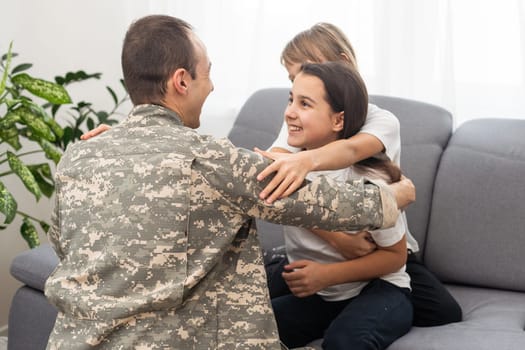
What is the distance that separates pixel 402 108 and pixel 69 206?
4.49 feet

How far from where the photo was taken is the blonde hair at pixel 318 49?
217cm

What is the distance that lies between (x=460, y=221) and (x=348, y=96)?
68 centimetres

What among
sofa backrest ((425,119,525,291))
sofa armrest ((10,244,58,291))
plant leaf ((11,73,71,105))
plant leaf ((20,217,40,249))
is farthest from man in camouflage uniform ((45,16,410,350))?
plant leaf ((20,217,40,249))

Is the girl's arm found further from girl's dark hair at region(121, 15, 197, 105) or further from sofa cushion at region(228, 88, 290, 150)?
sofa cushion at region(228, 88, 290, 150)

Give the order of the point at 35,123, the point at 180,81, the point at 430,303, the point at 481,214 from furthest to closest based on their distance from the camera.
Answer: the point at 35,123
the point at 481,214
the point at 430,303
the point at 180,81

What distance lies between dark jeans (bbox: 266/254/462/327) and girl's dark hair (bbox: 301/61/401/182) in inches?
12.9

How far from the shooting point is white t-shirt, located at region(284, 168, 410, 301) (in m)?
2.00

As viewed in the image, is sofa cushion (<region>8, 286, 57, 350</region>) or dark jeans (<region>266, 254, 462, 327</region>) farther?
sofa cushion (<region>8, 286, 57, 350</region>)

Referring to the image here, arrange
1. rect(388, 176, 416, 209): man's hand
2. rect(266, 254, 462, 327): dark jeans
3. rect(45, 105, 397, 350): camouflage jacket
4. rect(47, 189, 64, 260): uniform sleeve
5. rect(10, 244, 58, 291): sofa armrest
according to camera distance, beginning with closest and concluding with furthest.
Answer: rect(45, 105, 397, 350): camouflage jacket < rect(47, 189, 64, 260): uniform sleeve < rect(388, 176, 416, 209): man's hand < rect(266, 254, 462, 327): dark jeans < rect(10, 244, 58, 291): sofa armrest

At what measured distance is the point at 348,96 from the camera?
197 cm

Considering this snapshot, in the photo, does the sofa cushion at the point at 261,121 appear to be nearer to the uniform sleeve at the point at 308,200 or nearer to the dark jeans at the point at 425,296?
the dark jeans at the point at 425,296

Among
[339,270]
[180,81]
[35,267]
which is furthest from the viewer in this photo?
[35,267]

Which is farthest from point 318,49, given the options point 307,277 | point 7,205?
point 7,205

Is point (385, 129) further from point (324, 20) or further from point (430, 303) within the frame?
point (324, 20)
